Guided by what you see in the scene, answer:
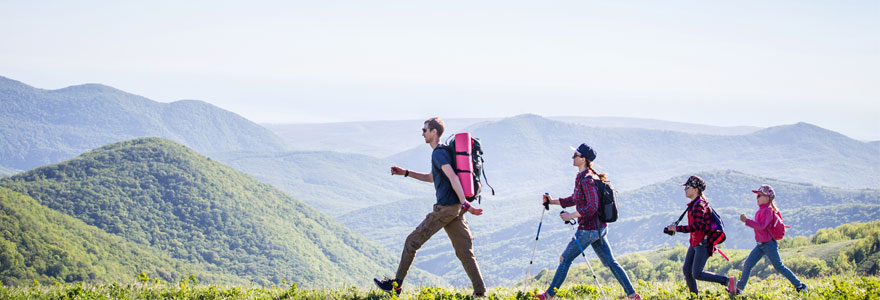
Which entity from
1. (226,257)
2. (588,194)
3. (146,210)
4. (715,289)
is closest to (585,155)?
(588,194)

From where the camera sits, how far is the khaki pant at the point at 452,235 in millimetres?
9531

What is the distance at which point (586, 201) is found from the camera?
9.71 metres

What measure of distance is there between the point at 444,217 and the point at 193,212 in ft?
556

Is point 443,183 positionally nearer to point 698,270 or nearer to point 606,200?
point 606,200

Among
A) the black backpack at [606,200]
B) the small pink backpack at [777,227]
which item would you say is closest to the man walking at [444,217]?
the black backpack at [606,200]

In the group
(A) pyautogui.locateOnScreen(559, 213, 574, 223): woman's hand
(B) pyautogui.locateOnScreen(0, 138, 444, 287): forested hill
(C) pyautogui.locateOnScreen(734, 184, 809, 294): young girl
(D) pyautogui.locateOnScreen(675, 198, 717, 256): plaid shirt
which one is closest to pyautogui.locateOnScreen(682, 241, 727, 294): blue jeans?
(D) pyautogui.locateOnScreen(675, 198, 717, 256): plaid shirt

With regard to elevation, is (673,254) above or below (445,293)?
below

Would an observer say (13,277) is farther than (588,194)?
Yes

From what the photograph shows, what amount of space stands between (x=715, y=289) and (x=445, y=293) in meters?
4.28

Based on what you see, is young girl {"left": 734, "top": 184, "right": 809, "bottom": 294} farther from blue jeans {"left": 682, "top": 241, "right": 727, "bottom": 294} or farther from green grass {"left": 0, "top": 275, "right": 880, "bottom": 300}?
blue jeans {"left": 682, "top": 241, "right": 727, "bottom": 294}

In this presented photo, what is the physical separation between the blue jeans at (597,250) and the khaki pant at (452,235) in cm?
118

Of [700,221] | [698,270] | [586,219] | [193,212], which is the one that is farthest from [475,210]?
[193,212]

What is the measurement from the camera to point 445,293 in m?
9.96

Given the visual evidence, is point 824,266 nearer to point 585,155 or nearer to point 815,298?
point 815,298
